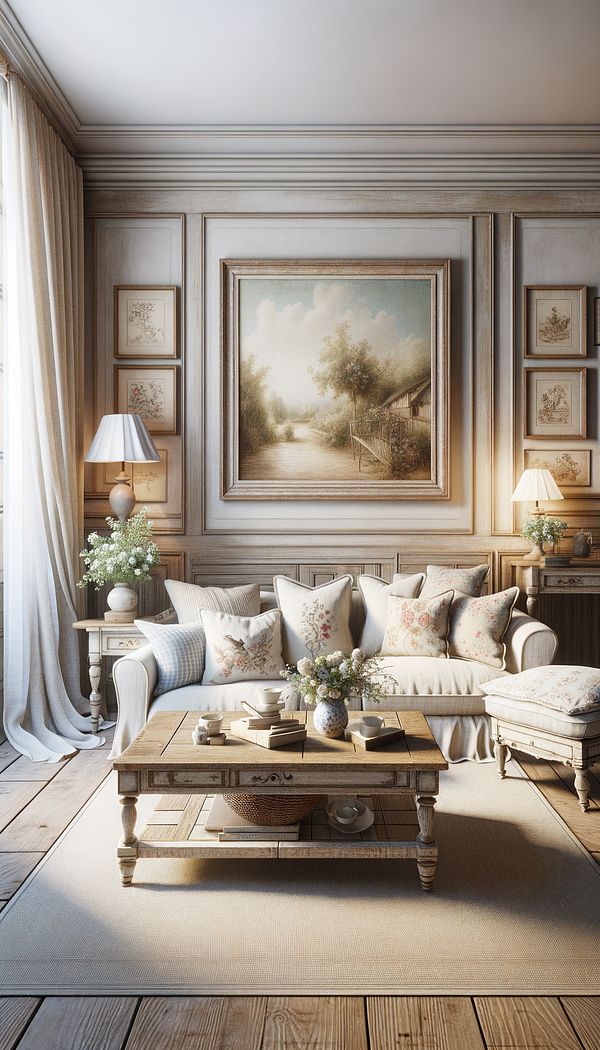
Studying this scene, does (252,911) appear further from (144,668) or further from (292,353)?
(292,353)

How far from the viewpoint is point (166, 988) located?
1.93m

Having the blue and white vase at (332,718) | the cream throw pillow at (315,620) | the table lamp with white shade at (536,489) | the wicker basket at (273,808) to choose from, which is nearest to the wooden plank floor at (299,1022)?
the wicker basket at (273,808)

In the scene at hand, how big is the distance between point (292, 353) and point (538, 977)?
356 cm

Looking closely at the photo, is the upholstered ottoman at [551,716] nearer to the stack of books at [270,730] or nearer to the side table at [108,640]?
the stack of books at [270,730]

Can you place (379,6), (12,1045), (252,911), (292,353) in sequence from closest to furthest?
(12,1045)
(252,911)
(379,6)
(292,353)

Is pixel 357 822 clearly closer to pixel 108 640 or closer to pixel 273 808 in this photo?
pixel 273 808

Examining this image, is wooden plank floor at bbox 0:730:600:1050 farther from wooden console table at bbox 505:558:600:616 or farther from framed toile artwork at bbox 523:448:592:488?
framed toile artwork at bbox 523:448:592:488

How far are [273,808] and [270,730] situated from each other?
0.81 ft

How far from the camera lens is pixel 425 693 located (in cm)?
364

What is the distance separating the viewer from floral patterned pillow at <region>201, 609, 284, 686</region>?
3.64 meters

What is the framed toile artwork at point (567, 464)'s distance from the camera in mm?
4703

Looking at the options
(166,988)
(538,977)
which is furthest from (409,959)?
(166,988)

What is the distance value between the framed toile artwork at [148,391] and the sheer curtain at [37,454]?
476 mm

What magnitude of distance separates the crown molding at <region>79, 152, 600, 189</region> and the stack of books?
338 centimetres
